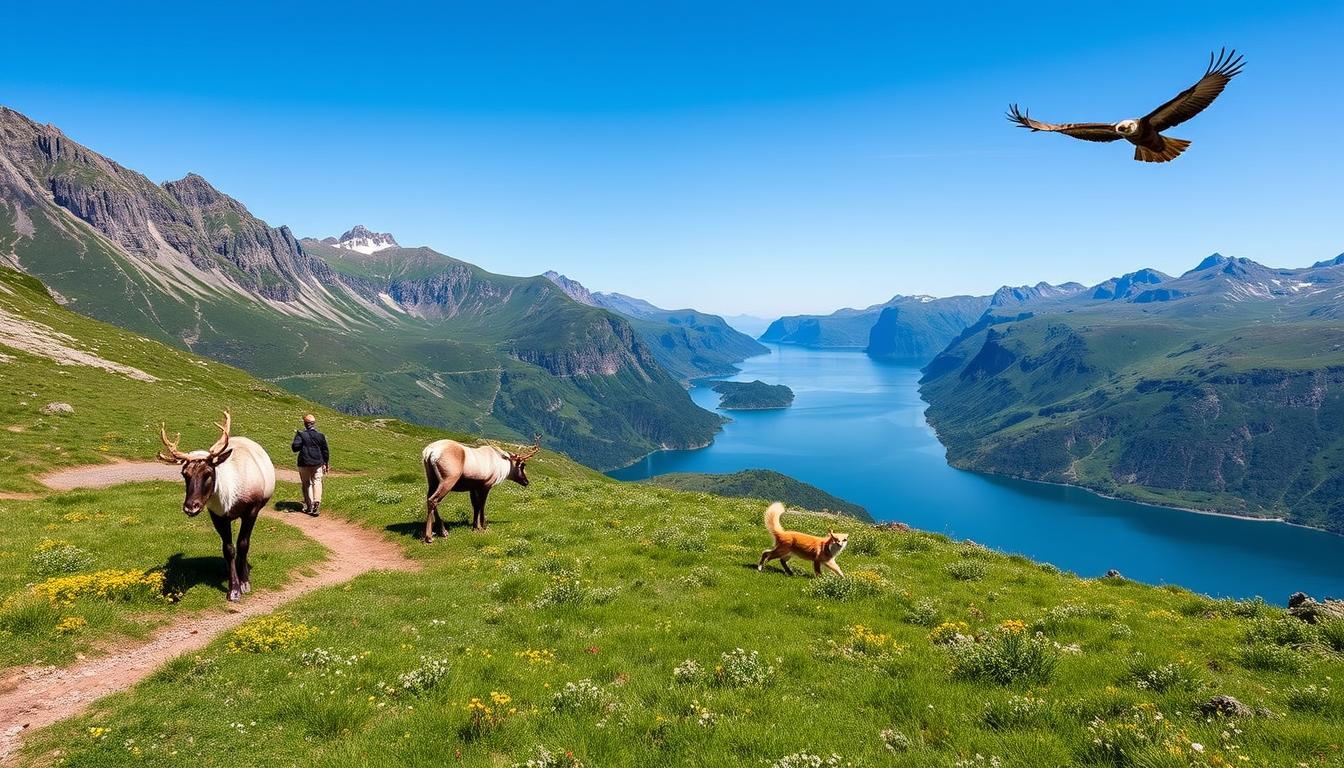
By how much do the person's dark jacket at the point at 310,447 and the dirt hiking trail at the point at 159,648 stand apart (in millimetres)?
2417

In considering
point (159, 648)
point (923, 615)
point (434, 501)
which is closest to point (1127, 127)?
point (923, 615)

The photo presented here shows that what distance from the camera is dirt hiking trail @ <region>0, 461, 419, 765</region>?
8.95 m

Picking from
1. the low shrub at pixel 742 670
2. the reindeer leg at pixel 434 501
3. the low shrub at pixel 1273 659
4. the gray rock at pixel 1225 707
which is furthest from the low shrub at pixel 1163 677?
the reindeer leg at pixel 434 501

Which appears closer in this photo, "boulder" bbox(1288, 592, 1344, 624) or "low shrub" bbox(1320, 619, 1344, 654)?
"low shrub" bbox(1320, 619, 1344, 654)

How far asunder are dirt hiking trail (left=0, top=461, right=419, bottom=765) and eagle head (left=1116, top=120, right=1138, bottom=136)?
18508 millimetres

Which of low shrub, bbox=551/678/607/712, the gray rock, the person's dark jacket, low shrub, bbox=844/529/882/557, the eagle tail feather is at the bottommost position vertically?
low shrub, bbox=844/529/882/557

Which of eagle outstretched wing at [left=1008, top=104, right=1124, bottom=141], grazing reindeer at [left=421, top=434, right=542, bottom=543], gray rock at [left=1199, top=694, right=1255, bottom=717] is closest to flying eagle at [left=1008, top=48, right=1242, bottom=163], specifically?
eagle outstretched wing at [left=1008, top=104, right=1124, bottom=141]

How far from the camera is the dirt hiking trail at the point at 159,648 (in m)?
8.95

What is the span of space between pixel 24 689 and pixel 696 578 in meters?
13.3

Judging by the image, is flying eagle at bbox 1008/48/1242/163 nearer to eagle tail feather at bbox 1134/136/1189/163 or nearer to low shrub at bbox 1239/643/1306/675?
eagle tail feather at bbox 1134/136/1189/163

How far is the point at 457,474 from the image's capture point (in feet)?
70.8

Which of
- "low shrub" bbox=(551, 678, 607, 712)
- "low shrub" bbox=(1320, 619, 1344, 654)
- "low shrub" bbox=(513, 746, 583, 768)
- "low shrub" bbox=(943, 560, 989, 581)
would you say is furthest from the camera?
"low shrub" bbox=(943, 560, 989, 581)

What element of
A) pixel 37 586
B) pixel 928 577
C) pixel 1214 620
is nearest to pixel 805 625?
pixel 928 577

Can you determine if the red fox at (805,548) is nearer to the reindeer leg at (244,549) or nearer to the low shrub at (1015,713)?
the low shrub at (1015,713)
